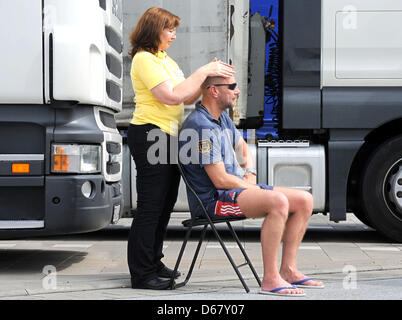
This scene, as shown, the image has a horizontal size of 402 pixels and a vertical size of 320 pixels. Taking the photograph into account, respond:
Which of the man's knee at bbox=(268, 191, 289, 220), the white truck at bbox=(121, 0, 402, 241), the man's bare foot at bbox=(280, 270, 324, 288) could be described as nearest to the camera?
the man's knee at bbox=(268, 191, 289, 220)

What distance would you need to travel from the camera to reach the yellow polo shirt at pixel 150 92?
19.4 ft

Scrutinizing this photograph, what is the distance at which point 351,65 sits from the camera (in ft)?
29.1

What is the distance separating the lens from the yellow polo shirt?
19.4ft

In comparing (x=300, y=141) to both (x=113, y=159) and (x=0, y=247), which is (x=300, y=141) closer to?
(x=113, y=159)

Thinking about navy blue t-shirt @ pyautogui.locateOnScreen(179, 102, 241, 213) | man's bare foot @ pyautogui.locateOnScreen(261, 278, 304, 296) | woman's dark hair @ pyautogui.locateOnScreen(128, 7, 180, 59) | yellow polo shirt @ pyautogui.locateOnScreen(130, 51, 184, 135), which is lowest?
man's bare foot @ pyautogui.locateOnScreen(261, 278, 304, 296)

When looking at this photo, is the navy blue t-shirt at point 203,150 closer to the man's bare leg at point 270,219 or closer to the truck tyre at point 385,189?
the man's bare leg at point 270,219

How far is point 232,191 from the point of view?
226 inches

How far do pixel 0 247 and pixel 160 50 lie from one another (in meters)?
3.58

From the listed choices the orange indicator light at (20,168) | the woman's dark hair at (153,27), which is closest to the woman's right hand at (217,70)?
the woman's dark hair at (153,27)

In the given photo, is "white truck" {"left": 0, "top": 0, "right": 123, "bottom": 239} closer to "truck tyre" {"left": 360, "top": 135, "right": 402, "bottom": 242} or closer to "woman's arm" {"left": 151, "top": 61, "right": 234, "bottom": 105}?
"woman's arm" {"left": 151, "top": 61, "right": 234, "bottom": 105}

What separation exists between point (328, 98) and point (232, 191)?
11.4ft

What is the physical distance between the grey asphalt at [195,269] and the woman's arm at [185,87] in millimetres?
1260

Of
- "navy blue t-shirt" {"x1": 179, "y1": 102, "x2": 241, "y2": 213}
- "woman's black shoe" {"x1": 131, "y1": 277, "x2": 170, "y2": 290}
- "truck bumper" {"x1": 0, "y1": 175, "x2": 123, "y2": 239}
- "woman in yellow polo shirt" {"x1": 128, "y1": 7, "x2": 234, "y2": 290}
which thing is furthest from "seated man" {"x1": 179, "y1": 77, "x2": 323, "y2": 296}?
"truck bumper" {"x1": 0, "y1": 175, "x2": 123, "y2": 239}

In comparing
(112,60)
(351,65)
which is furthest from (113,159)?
(351,65)
